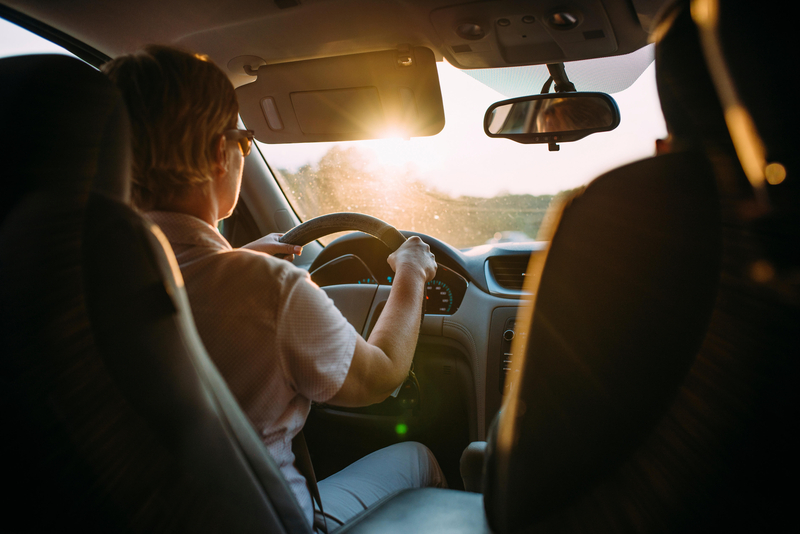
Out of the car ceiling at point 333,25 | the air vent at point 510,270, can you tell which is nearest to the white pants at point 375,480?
the air vent at point 510,270

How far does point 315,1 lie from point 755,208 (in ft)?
8.28

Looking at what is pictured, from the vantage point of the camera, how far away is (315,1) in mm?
2557

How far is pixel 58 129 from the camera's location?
843mm

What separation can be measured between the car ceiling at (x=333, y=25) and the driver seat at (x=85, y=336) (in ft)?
6.74

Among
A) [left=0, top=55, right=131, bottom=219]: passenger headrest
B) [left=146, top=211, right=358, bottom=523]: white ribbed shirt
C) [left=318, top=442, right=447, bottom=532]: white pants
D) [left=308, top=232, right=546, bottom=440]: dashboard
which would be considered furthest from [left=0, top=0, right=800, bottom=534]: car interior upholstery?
[left=308, top=232, right=546, bottom=440]: dashboard

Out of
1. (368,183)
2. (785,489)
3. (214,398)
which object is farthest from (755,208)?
(368,183)

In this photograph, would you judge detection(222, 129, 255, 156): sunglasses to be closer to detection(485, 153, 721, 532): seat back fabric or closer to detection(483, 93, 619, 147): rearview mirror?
detection(485, 153, 721, 532): seat back fabric

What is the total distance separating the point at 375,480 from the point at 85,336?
1.30m

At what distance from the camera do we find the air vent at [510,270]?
2.73 meters

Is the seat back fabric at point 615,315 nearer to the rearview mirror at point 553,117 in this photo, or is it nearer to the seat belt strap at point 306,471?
the seat belt strap at point 306,471

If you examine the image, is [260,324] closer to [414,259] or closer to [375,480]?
[414,259]

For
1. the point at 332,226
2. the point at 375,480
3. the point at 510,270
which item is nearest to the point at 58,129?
the point at 332,226

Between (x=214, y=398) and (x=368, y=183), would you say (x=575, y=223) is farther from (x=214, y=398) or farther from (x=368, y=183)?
(x=368, y=183)

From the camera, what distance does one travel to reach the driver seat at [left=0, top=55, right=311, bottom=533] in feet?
2.65
